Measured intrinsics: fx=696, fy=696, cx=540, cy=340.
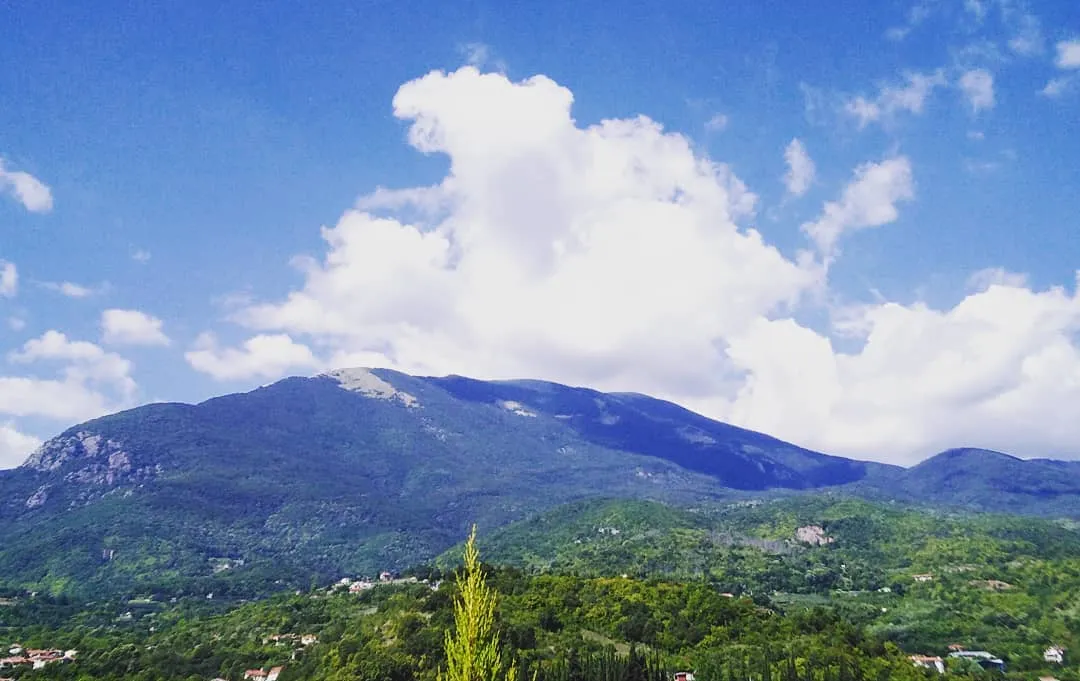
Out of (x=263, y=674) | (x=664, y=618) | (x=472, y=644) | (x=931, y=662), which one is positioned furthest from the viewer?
(x=664, y=618)

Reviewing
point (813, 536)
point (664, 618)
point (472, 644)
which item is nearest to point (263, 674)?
point (664, 618)

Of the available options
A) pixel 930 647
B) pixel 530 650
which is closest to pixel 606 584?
pixel 530 650

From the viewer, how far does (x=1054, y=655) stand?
284 ft

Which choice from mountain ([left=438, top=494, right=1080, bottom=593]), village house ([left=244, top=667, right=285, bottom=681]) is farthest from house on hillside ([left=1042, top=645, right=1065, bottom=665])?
village house ([left=244, top=667, right=285, bottom=681])

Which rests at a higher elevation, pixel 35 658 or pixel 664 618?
pixel 664 618

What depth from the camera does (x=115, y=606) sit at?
443ft

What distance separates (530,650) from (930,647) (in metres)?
59.8

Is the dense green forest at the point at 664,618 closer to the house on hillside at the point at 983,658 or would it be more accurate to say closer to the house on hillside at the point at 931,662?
the house on hillside at the point at 983,658

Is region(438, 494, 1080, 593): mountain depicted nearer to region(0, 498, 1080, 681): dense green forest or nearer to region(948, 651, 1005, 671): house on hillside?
region(0, 498, 1080, 681): dense green forest

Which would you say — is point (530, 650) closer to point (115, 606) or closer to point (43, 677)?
point (43, 677)

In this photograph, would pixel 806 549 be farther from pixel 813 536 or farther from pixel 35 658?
pixel 35 658

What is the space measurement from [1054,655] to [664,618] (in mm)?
49488

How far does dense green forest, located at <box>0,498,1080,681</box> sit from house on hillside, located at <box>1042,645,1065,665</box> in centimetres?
121

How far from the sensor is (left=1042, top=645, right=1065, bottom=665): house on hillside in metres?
85.4
